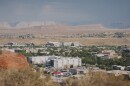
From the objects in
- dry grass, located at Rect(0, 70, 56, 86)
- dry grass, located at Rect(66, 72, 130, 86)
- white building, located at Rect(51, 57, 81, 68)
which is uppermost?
dry grass, located at Rect(0, 70, 56, 86)

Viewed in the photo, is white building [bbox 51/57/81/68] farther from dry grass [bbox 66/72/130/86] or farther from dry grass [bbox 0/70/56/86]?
dry grass [bbox 0/70/56/86]

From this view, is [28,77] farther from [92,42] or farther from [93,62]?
[92,42]

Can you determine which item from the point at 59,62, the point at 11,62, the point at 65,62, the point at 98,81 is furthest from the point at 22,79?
the point at 65,62

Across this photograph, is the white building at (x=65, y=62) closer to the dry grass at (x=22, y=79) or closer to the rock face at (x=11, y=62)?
the rock face at (x=11, y=62)

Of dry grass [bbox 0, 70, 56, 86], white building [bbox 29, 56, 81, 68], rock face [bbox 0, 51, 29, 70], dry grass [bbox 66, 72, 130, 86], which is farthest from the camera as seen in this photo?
white building [bbox 29, 56, 81, 68]

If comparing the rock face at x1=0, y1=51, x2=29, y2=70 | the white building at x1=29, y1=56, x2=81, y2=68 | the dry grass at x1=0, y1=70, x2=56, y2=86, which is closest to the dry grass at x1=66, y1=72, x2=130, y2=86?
the dry grass at x1=0, y1=70, x2=56, y2=86

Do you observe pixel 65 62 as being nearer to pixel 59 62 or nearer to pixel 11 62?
pixel 59 62

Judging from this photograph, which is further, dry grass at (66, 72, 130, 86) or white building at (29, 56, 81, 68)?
white building at (29, 56, 81, 68)

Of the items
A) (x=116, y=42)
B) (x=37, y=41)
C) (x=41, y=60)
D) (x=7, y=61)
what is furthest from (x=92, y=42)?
(x=7, y=61)

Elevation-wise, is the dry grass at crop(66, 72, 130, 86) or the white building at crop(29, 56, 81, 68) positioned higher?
the dry grass at crop(66, 72, 130, 86)

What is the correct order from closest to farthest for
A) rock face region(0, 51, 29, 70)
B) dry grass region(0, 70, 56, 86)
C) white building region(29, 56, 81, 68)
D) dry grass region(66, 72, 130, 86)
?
dry grass region(0, 70, 56, 86) → dry grass region(66, 72, 130, 86) → rock face region(0, 51, 29, 70) → white building region(29, 56, 81, 68)

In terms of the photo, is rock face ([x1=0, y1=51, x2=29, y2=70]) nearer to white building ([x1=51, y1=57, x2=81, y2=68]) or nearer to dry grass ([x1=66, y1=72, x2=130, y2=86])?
dry grass ([x1=66, y1=72, x2=130, y2=86])
